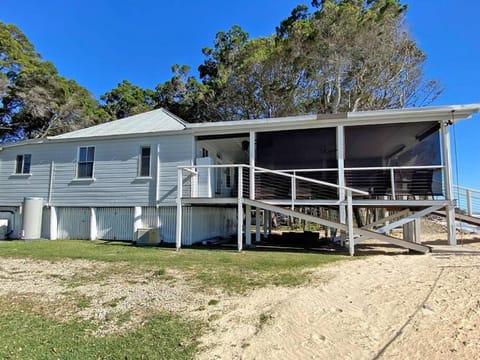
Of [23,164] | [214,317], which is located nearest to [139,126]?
[23,164]

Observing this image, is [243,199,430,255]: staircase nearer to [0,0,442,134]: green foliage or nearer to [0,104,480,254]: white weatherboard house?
[0,104,480,254]: white weatherboard house

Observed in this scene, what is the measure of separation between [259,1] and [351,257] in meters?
13.7

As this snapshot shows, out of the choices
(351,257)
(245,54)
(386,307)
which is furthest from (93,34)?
(386,307)

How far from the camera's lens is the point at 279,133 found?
10.9 meters

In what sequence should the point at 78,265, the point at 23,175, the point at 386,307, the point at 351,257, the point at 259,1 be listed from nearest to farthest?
the point at 386,307 → the point at 78,265 → the point at 351,257 → the point at 23,175 → the point at 259,1

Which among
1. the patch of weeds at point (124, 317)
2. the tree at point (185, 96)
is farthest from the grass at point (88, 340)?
the tree at point (185, 96)

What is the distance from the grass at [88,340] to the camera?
127 inches

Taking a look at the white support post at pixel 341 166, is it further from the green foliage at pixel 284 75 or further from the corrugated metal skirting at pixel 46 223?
the corrugated metal skirting at pixel 46 223

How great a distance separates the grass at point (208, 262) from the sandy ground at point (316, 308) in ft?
1.27

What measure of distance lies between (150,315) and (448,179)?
905 cm

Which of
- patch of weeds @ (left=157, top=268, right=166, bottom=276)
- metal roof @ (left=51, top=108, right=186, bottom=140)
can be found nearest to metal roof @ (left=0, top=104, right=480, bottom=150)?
metal roof @ (left=51, top=108, right=186, bottom=140)

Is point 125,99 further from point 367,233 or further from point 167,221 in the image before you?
point 367,233

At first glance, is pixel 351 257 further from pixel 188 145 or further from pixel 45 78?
pixel 45 78

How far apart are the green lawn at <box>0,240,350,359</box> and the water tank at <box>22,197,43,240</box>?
10.5 ft
